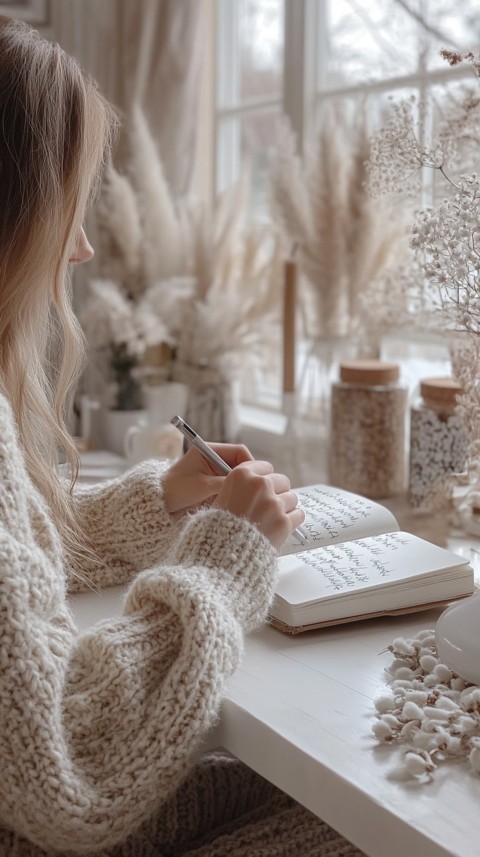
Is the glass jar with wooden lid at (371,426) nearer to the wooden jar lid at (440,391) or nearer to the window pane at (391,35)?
the wooden jar lid at (440,391)

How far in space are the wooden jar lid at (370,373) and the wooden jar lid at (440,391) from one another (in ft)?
0.26

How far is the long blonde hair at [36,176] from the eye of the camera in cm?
79

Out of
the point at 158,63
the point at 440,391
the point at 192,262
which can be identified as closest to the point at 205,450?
the point at 440,391

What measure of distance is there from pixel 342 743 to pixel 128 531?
1.31ft

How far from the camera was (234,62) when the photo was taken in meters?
2.16

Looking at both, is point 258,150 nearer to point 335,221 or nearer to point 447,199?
point 335,221

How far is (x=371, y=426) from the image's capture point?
4.47 feet

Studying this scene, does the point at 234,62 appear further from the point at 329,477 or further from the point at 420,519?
the point at 420,519

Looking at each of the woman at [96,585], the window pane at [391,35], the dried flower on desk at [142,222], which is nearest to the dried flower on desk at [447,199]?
the woman at [96,585]

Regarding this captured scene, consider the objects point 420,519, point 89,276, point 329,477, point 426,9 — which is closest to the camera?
point 420,519

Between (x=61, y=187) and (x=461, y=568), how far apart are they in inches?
18.8

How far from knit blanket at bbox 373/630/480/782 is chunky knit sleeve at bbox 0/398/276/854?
0.39ft

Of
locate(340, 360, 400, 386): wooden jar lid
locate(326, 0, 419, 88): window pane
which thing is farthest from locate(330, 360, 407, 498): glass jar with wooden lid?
locate(326, 0, 419, 88): window pane

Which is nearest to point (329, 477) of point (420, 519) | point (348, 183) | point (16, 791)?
point (420, 519)
